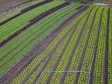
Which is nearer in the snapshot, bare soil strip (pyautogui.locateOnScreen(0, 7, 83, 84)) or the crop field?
the crop field

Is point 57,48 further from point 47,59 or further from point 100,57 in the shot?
point 100,57

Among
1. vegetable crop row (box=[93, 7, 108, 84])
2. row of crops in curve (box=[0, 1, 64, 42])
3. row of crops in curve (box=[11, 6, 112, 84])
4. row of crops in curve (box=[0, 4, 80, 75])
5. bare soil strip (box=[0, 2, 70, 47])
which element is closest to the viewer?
vegetable crop row (box=[93, 7, 108, 84])

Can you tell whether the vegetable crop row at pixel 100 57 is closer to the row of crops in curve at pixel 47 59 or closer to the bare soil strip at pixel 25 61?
the row of crops in curve at pixel 47 59

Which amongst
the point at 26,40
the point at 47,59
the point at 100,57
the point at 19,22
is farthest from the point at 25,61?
the point at 19,22

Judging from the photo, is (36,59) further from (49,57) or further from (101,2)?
(101,2)

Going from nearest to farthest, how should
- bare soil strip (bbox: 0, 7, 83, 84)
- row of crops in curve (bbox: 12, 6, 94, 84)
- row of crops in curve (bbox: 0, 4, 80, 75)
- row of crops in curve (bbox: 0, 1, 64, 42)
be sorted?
row of crops in curve (bbox: 12, 6, 94, 84), bare soil strip (bbox: 0, 7, 83, 84), row of crops in curve (bbox: 0, 4, 80, 75), row of crops in curve (bbox: 0, 1, 64, 42)

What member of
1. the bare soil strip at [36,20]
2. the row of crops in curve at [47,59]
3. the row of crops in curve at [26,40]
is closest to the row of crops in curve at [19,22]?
the bare soil strip at [36,20]

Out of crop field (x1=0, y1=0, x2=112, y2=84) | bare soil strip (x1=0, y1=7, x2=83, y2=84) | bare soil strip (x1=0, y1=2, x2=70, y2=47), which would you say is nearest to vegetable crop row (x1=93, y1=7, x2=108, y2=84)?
crop field (x1=0, y1=0, x2=112, y2=84)

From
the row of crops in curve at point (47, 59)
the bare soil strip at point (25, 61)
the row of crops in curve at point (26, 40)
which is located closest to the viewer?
the row of crops in curve at point (47, 59)

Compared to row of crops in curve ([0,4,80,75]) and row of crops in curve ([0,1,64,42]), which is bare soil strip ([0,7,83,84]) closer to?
row of crops in curve ([0,4,80,75])

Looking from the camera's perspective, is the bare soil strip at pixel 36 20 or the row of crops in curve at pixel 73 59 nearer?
the row of crops in curve at pixel 73 59
